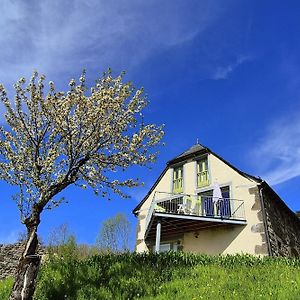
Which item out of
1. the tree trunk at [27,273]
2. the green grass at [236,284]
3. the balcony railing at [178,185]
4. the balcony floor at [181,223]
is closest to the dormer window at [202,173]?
the balcony railing at [178,185]

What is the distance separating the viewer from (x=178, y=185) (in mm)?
24859

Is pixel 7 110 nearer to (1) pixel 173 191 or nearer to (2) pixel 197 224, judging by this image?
(2) pixel 197 224

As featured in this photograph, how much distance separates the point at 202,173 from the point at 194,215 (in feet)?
13.9

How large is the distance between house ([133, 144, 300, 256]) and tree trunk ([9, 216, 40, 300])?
1061 centimetres

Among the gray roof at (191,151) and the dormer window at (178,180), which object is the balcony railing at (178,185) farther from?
the gray roof at (191,151)

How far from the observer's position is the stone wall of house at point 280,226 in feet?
66.6

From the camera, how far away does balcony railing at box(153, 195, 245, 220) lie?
68.6ft

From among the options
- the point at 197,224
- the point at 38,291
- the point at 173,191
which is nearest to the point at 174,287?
the point at 38,291

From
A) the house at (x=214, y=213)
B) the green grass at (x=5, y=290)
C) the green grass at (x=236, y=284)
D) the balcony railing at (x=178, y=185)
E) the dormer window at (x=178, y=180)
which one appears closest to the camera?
the green grass at (x=236, y=284)

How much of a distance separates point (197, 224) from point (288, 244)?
6.30m

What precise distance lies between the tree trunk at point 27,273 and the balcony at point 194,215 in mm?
11501

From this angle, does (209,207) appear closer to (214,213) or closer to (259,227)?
(214,213)

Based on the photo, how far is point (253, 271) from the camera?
36.5 ft

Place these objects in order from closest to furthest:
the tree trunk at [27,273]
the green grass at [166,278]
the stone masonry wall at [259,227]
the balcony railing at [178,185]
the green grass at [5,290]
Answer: the green grass at [166,278]
the tree trunk at [27,273]
the green grass at [5,290]
the stone masonry wall at [259,227]
the balcony railing at [178,185]
